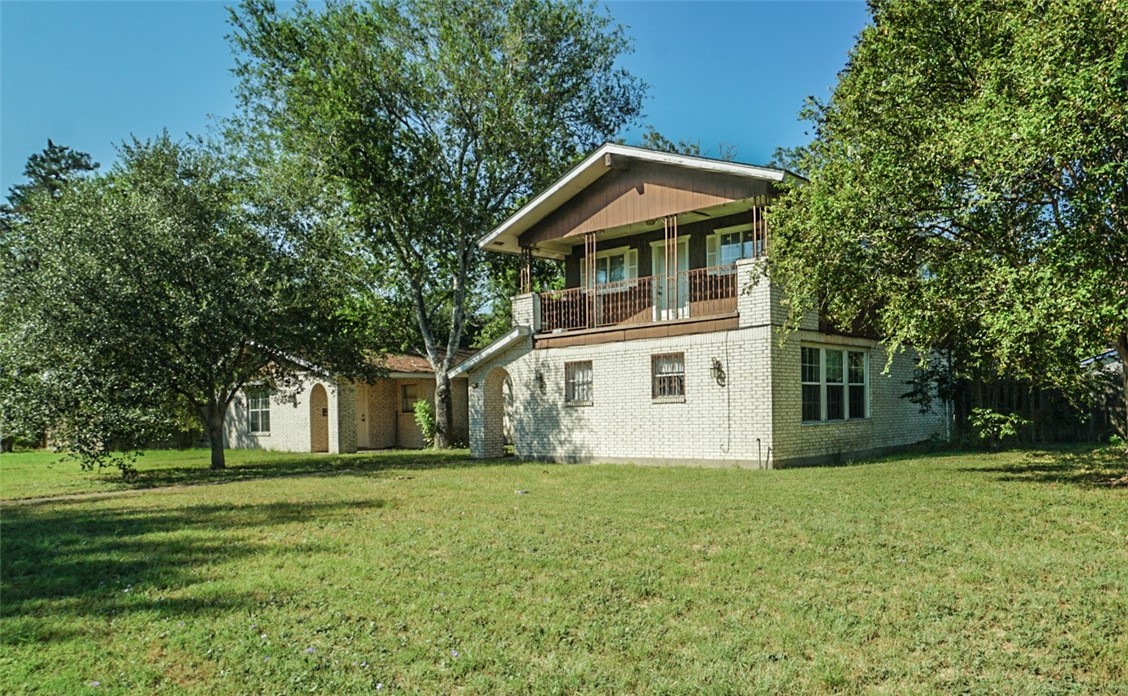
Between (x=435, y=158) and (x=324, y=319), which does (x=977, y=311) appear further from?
(x=435, y=158)

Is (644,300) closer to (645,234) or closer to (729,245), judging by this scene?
(645,234)

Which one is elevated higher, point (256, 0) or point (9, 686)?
point (256, 0)

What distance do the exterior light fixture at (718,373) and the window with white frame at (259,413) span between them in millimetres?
18036

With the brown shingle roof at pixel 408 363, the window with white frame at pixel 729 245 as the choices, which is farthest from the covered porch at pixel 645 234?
the brown shingle roof at pixel 408 363

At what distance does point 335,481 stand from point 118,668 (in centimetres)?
1081

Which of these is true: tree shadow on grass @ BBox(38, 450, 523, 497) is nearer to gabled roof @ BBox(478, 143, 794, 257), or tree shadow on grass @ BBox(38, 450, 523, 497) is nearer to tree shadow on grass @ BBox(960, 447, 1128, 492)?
gabled roof @ BBox(478, 143, 794, 257)

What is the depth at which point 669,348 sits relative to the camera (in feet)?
57.5

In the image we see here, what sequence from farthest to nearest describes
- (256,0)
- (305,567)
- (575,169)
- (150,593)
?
1. (256,0)
2. (575,169)
3. (305,567)
4. (150,593)

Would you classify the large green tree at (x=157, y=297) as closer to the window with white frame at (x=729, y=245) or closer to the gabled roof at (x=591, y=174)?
the gabled roof at (x=591, y=174)

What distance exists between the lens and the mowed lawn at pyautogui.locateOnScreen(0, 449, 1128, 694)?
493cm

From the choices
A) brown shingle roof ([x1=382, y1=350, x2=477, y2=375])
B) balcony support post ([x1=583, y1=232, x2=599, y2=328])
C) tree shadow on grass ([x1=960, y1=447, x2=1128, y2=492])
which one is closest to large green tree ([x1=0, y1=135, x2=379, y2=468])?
balcony support post ([x1=583, y1=232, x2=599, y2=328])

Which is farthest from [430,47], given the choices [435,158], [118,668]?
[118,668]

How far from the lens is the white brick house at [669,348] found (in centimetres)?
1641

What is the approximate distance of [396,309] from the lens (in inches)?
1088
